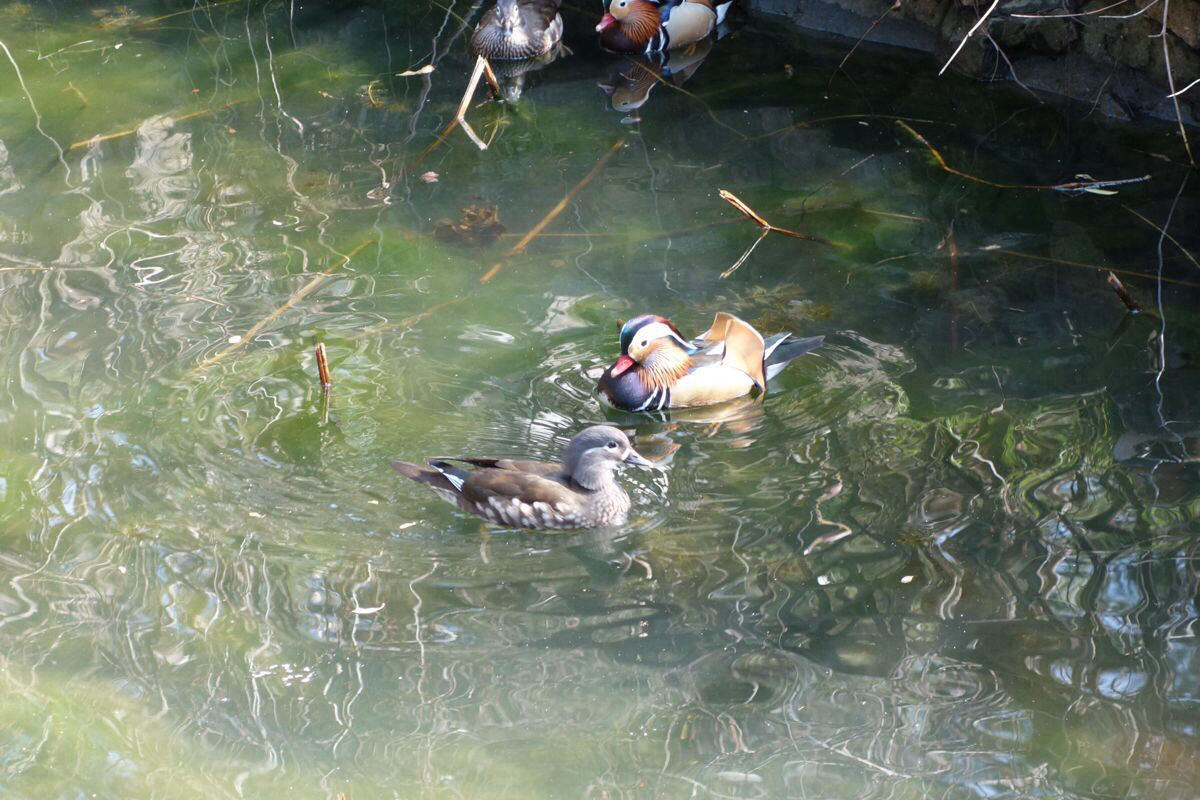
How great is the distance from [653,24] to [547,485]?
200 inches

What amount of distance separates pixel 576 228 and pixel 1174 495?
10.9ft

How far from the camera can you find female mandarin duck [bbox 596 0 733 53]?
29.3 feet

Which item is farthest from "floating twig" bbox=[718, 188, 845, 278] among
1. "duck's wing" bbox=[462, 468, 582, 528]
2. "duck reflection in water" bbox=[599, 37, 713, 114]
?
"duck's wing" bbox=[462, 468, 582, 528]

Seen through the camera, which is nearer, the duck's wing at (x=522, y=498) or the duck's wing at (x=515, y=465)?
the duck's wing at (x=522, y=498)

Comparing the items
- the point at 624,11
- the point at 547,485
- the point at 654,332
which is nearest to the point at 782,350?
the point at 654,332

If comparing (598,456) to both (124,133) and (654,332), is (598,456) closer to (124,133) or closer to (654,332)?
(654,332)

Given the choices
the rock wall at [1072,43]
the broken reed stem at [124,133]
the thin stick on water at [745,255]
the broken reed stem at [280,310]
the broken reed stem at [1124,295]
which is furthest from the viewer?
the broken reed stem at [124,133]

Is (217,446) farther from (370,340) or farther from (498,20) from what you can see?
(498,20)

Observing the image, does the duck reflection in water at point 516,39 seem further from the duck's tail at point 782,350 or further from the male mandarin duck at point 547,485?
the male mandarin duck at point 547,485

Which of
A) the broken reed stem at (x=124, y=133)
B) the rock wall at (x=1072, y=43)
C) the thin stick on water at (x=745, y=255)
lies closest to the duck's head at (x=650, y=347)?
the thin stick on water at (x=745, y=255)

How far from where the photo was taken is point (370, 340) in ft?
19.5

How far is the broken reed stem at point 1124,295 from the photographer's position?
589cm

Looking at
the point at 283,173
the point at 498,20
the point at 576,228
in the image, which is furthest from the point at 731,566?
the point at 498,20

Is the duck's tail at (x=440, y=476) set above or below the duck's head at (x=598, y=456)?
below
